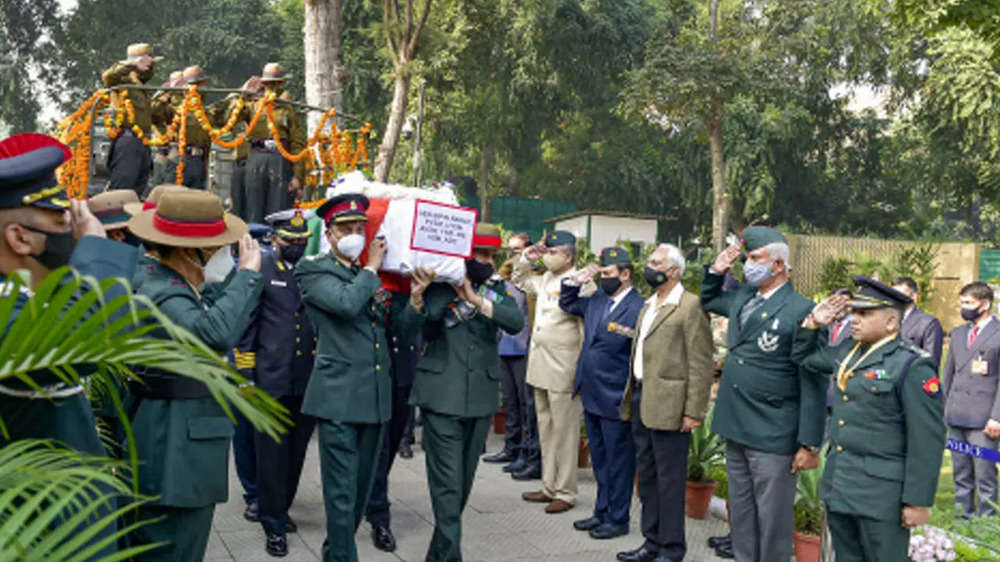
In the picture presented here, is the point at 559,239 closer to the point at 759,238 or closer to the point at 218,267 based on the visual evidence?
the point at 759,238

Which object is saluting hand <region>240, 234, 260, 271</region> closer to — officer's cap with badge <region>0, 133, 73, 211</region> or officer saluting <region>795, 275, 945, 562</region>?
officer's cap with badge <region>0, 133, 73, 211</region>

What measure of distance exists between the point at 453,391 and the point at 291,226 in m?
1.70

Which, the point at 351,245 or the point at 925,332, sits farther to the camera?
the point at 925,332

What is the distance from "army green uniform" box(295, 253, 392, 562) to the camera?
188 inches

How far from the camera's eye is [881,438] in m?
4.37

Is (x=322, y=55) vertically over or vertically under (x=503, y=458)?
over

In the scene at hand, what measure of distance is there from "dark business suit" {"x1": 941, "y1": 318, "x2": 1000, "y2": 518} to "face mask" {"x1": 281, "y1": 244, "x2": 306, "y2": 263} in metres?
5.52

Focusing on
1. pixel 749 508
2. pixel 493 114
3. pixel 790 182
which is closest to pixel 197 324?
pixel 749 508

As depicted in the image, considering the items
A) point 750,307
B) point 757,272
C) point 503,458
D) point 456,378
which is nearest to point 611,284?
point 750,307

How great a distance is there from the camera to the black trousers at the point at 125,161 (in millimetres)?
9086

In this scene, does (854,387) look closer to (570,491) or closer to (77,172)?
(570,491)

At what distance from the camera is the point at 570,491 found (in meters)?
7.04

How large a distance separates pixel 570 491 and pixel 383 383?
260 centimetres

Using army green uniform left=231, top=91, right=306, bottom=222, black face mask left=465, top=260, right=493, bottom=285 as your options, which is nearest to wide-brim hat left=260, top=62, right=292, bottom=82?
army green uniform left=231, top=91, right=306, bottom=222
